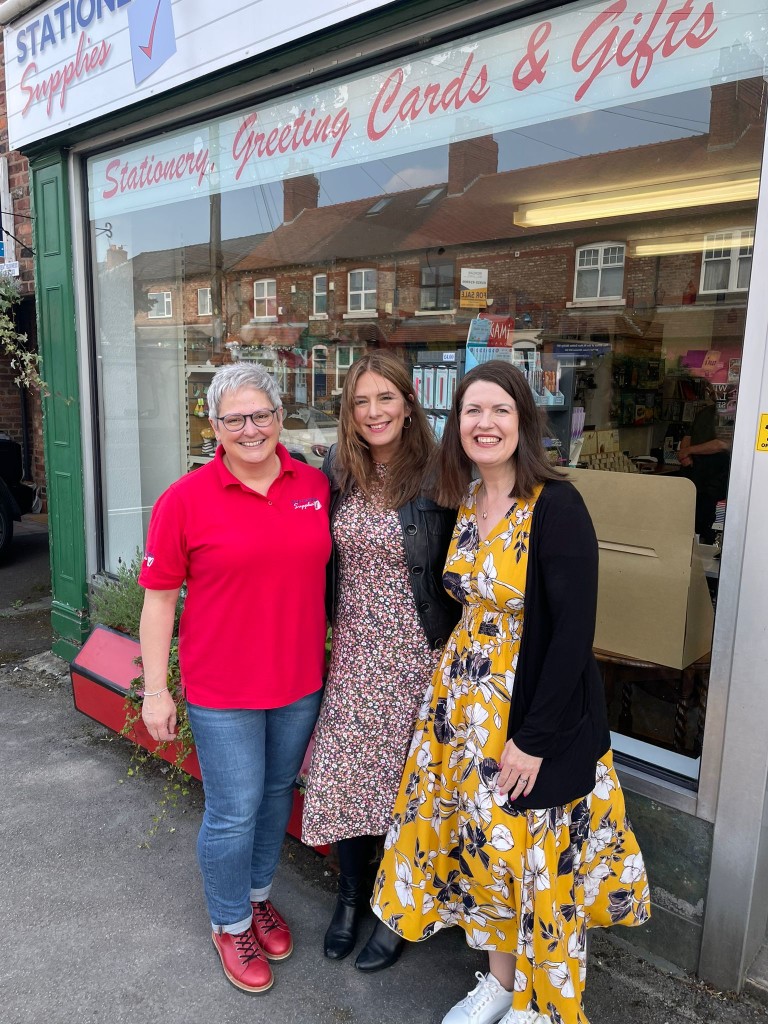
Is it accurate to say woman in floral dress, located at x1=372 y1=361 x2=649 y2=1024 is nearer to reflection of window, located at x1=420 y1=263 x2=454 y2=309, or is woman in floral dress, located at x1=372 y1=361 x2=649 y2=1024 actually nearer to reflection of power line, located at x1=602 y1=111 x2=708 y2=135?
reflection of power line, located at x1=602 y1=111 x2=708 y2=135

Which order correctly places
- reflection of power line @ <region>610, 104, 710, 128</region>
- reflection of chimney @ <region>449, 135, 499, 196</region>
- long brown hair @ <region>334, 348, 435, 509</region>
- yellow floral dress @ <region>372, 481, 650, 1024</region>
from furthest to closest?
1. reflection of chimney @ <region>449, 135, 499, 196</region>
2. reflection of power line @ <region>610, 104, 710, 128</region>
3. long brown hair @ <region>334, 348, 435, 509</region>
4. yellow floral dress @ <region>372, 481, 650, 1024</region>

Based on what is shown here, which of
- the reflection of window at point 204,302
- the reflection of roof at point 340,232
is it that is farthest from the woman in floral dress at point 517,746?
the reflection of window at point 204,302

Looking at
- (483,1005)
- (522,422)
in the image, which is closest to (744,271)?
(522,422)

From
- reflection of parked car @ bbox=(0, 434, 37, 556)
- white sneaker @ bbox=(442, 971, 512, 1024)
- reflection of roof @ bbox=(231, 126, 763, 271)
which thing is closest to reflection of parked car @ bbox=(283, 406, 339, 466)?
reflection of roof @ bbox=(231, 126, 763, 271)

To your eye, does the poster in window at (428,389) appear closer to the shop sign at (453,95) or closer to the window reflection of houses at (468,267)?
the window reflection of houses at (468,267)

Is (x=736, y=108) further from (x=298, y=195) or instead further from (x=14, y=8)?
(x=14, y=8)

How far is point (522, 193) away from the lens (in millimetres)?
5227

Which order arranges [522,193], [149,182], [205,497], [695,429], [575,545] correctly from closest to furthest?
[575,545] → [205,497] → [695,429] → [149,182] → [522,193]

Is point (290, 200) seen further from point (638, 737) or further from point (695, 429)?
point (638, 737)

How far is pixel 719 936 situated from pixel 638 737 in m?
0.67

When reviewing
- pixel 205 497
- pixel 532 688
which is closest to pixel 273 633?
pixel 205 497

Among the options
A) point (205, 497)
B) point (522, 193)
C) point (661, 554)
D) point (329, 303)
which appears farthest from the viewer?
point (329, 303)

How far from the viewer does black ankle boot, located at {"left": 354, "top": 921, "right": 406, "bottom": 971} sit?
86.7 inches

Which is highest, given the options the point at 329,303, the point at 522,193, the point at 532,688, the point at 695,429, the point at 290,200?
the point at 522,193
